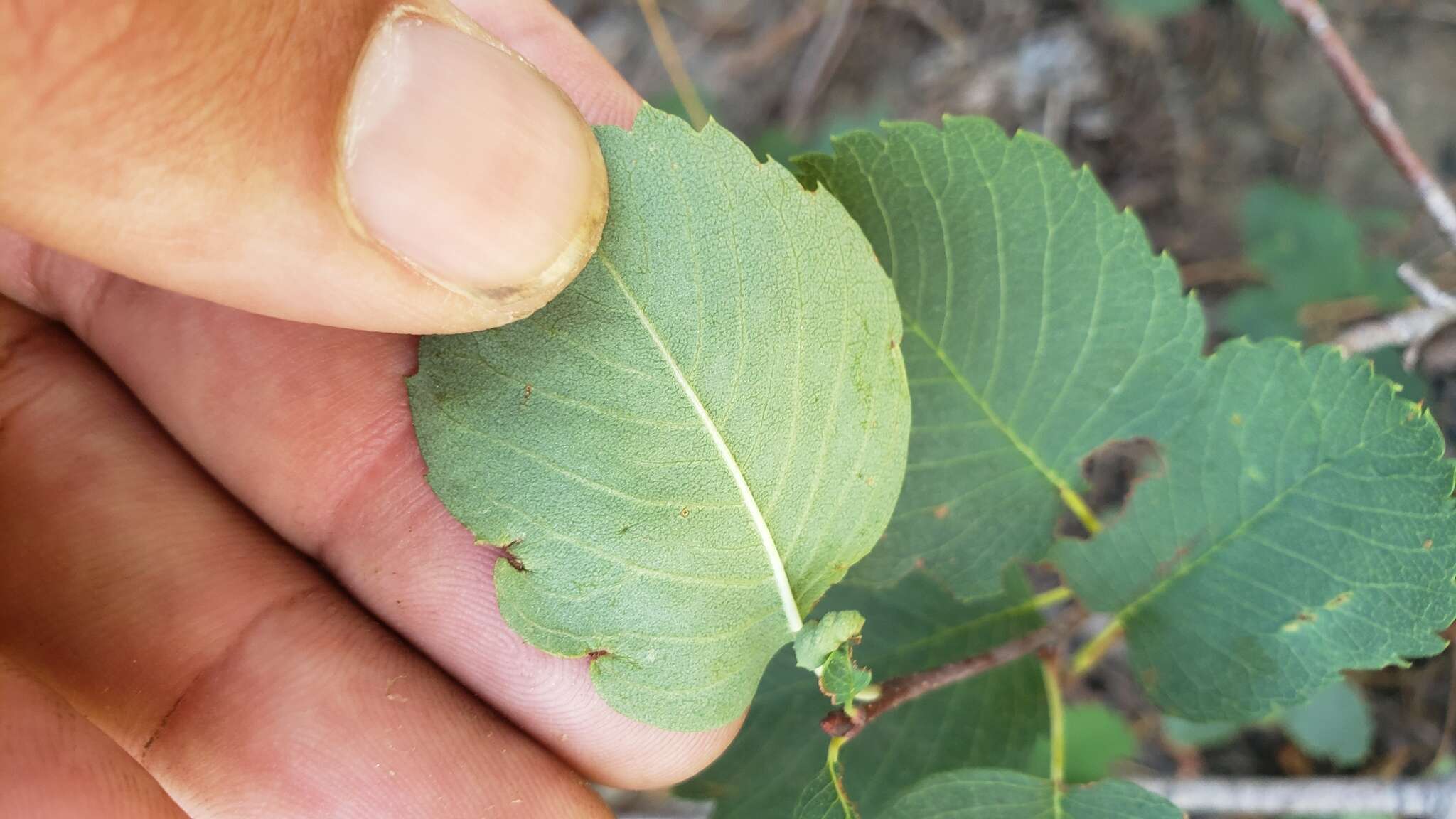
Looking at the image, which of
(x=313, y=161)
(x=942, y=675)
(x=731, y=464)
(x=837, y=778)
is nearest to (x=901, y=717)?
(x=942, y=675)

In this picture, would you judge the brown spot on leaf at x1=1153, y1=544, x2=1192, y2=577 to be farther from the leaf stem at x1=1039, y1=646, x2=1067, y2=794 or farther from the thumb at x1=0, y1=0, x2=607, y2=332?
the thumb at x1=0, y1=0, x2=607, y2=332

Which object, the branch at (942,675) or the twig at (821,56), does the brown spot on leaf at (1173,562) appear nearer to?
the branch at (942,675)

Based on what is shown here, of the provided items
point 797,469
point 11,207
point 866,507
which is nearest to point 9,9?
point 11,207

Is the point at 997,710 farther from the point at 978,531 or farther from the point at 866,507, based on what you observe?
the point at 866,507

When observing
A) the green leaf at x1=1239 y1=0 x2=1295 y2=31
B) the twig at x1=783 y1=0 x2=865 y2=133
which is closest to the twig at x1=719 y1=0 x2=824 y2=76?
the twig at x1=783 y1=0 x2=865 y2=133

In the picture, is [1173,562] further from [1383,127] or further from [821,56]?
[821,56]

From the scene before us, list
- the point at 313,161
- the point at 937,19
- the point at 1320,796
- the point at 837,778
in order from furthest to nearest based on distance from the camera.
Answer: the point at 937,19, the point at 1320,796, the point at 837,778, the point at 313,161

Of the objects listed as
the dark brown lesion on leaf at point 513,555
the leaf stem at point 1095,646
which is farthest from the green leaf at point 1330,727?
the dark brown lesion on leaf at point 513,555
